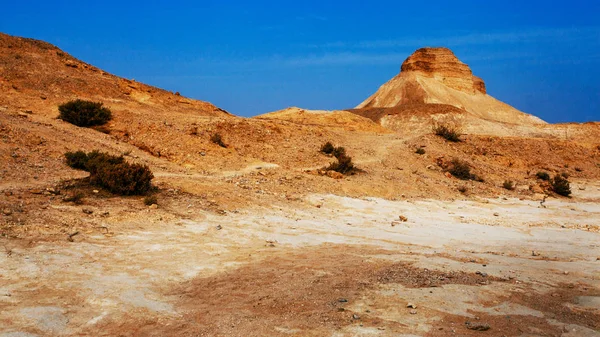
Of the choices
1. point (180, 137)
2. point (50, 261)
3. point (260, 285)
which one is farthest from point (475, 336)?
point (180, 137)

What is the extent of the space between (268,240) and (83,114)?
13577mm

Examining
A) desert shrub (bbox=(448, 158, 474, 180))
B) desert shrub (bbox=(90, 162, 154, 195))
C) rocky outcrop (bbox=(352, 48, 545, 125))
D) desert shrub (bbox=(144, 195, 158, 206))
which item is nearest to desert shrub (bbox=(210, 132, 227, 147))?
desert shrub (bbox=(90, 162, 154, 195))

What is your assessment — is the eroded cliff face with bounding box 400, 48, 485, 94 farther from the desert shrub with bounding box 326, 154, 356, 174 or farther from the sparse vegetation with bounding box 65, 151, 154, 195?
the sparse vegetation with bounding box 65, 151, 154, 195

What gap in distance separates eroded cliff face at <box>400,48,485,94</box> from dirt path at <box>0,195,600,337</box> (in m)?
55.7

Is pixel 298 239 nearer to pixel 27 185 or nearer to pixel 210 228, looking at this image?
pixel 210 228

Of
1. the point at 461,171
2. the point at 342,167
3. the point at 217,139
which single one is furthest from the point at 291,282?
the point at 461,171

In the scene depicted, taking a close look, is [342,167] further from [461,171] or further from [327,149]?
[461,171]

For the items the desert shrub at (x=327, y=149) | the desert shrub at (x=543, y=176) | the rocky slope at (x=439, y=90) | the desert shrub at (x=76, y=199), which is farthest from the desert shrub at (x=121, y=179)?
the rocky slope at (x=439, y=90)

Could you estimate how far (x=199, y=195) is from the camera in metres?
11.4

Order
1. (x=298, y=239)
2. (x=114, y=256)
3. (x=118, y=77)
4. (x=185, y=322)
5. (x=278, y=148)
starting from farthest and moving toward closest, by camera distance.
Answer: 1. (x=118, y=77)
2. (x=278, y=148)
3. (x=298, y=239)
4. (x=114, y=256)
5. (x=185, y=322)

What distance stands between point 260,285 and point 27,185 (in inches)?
268

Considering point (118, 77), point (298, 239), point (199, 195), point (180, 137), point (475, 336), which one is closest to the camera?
point (475, 336)

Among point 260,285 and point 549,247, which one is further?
point 549,247

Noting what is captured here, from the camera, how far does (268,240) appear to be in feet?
28.8
